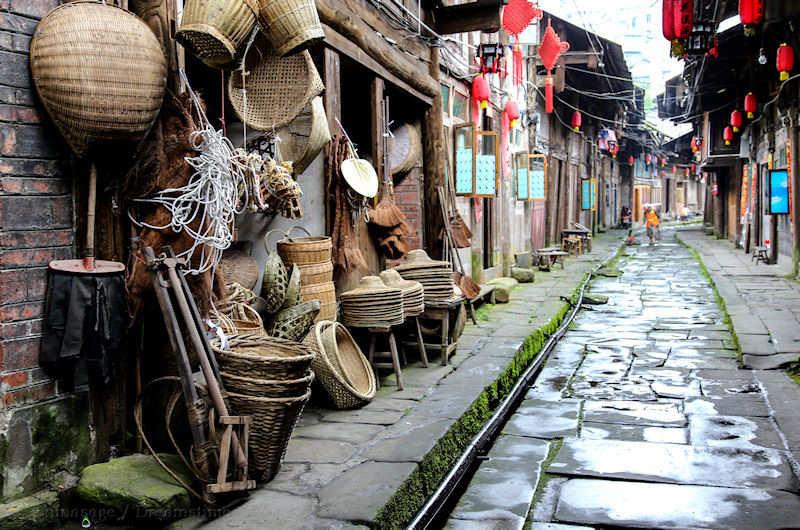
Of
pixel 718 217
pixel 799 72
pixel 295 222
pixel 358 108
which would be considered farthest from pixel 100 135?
pixel 718 217

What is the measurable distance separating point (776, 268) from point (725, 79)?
8078 mm

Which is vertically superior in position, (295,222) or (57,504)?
(295,222)

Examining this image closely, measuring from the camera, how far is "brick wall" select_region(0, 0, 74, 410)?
12.2 ft

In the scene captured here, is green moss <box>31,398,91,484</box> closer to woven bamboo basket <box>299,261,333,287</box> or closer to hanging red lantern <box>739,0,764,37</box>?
woven bamboo basket <box>299,261,333,287</box>

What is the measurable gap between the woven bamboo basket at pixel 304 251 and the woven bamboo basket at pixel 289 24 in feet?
5.52

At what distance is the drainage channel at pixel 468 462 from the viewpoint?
4.68 m

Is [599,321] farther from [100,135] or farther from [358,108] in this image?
[100,135]

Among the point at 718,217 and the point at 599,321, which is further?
the point at 718,217

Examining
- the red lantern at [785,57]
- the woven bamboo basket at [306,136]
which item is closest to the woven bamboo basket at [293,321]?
the woven bamboo basket at [306,136]

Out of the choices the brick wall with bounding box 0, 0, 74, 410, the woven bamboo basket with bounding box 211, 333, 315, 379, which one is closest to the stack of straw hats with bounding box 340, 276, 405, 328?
the woven bamboo basket with bounding box 211, 333, 315, 379

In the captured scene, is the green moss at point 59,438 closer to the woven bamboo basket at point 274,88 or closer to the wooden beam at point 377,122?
the woven bamboo basket at point 274,88

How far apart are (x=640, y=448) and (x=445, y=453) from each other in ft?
5.24

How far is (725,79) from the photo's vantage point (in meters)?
23.3

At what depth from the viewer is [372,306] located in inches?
266
